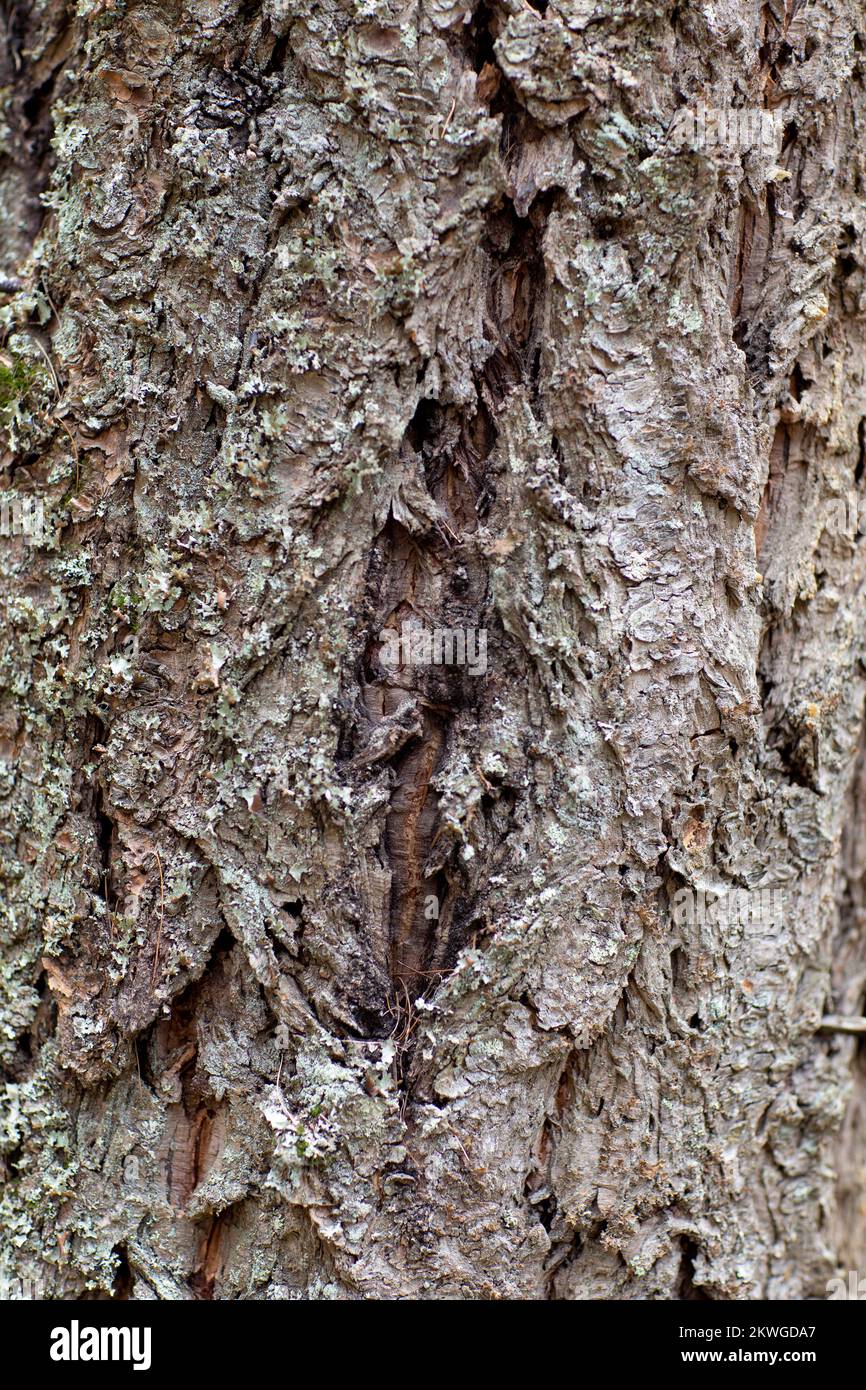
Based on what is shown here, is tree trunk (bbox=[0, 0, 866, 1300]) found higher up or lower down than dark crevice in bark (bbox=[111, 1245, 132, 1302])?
higher up

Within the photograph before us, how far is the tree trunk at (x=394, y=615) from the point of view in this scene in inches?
53.5

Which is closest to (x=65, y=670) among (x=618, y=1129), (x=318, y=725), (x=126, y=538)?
(x=126, y=538)

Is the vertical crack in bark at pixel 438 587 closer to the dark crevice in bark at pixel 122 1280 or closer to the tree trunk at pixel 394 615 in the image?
the tree trunk at pixel 394 615

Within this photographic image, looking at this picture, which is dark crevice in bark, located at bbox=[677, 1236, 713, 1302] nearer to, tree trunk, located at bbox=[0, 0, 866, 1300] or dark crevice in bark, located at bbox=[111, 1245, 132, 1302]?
tree trunk, located at bbox=[0, 0, 866, 1300]

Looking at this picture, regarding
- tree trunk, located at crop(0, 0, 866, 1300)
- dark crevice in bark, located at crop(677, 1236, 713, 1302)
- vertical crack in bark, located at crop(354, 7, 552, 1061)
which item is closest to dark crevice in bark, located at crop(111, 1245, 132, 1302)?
tree trunk, located at crop(0, 0, 866, 1300)

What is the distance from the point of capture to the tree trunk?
4.46 feet

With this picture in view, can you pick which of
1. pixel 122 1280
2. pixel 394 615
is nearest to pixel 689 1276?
pixel 122 1280

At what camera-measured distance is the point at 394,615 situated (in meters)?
1.45

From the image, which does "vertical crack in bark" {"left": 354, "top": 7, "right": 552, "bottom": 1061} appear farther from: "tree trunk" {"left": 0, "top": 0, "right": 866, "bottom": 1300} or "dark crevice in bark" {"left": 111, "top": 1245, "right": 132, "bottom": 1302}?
"dark crevice in bark" {"left": 111, "top": 1245, "right": 132, "bottom": 1302}

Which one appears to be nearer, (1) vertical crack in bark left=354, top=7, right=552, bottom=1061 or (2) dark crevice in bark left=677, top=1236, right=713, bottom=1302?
(1) vertical crack in bark left=354, top=7, right=552, bottom=1061

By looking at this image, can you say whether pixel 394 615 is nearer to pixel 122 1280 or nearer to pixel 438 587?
pixel 438 587

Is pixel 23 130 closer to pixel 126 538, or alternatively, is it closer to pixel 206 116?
pixel 206 116

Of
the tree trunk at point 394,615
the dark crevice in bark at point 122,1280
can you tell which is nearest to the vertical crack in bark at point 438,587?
the tree trunk at point 394,615

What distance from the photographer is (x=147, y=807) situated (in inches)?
57.4
